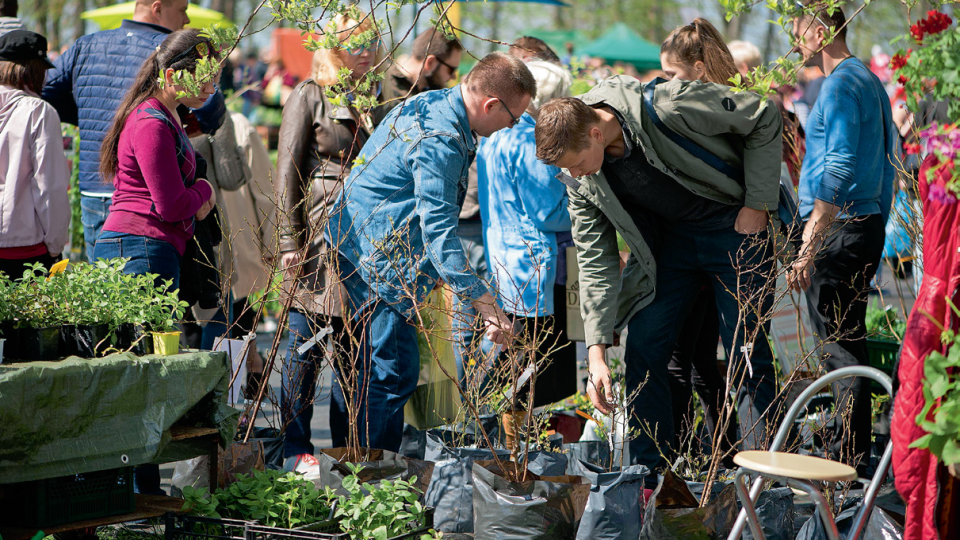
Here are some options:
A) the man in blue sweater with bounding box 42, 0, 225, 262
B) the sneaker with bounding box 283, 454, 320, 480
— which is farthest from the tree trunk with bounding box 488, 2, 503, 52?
the sneaker with bounding box 283, 454, 320, 480

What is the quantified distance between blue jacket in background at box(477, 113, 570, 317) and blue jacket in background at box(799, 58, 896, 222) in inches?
43.1

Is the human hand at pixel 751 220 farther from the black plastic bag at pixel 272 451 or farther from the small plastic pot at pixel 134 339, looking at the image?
the small plastic pot at pixel 134 339

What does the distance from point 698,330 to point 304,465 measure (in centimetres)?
172

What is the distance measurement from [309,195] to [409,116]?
495 millimetres

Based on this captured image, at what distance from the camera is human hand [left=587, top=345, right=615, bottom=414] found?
3320mm

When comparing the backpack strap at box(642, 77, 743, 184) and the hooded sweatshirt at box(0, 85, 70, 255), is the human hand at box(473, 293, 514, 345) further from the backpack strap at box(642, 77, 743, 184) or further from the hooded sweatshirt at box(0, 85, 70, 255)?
the hooded sweatshirt at box(0, 85, 70, 255)

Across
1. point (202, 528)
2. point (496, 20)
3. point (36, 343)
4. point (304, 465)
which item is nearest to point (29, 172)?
point (36, 343)

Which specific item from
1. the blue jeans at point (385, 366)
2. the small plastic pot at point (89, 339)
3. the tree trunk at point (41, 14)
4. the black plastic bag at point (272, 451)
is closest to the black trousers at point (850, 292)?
the blue jeans at point (385, 366)

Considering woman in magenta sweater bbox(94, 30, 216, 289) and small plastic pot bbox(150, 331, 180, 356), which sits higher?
woman in magenta sweater bbox(94, 30, 216, 289)

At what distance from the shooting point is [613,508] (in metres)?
3.04

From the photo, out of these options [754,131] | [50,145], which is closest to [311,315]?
[50,145]

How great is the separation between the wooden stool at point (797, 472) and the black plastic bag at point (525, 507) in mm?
833

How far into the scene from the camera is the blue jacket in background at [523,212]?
437cm

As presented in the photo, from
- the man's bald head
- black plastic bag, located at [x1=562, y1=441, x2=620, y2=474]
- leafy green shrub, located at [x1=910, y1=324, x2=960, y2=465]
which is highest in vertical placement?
the man's bald head
